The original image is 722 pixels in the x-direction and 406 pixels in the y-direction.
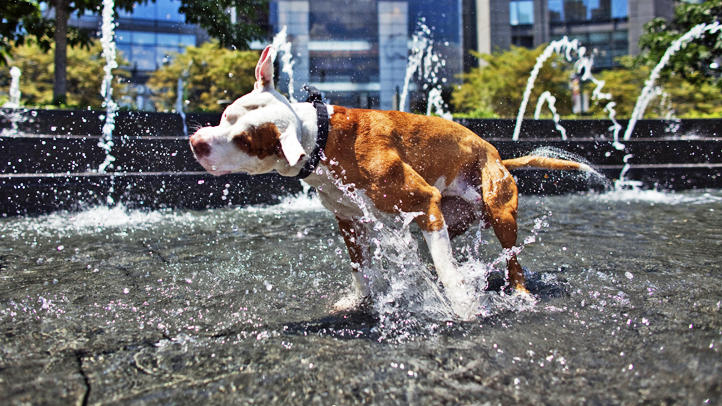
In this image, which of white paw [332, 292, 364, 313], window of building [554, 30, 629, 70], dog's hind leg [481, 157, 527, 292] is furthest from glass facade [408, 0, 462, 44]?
white paw [332, 292, 364, 313]

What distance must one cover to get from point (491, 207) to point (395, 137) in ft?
2.59

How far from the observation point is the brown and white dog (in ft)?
8.38

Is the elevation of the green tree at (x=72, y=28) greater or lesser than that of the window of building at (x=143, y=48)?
lesser

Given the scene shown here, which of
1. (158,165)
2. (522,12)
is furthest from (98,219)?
(522,12)

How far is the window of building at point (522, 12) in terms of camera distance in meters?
48.9

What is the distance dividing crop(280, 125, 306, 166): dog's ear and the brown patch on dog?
0.06 metres

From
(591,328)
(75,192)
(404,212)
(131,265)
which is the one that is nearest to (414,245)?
(404,212)

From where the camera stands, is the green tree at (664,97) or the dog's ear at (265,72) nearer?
the dog's ear at (265,72)

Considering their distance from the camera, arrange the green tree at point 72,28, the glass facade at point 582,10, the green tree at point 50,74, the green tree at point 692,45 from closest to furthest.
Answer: the green tree at point 72,28 < the green tree at point 692,45 < the green tree at point 50,74 < the glass facade at point 582,10

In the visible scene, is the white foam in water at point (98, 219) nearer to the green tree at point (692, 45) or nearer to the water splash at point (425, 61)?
the green tree at point (692, 45)

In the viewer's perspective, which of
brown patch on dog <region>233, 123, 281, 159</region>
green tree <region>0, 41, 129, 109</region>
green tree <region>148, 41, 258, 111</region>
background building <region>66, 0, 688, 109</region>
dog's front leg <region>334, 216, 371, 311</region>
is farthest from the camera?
background building <region>66, 0, 688, 109</region>

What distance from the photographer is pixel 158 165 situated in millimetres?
8859

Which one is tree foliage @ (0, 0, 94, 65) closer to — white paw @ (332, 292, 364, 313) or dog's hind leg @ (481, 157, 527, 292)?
white paw @ (332, 292, 364, 313)

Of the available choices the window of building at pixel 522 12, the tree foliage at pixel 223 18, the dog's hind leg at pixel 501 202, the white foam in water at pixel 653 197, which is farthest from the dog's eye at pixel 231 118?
the window of building at pixel 522 12
